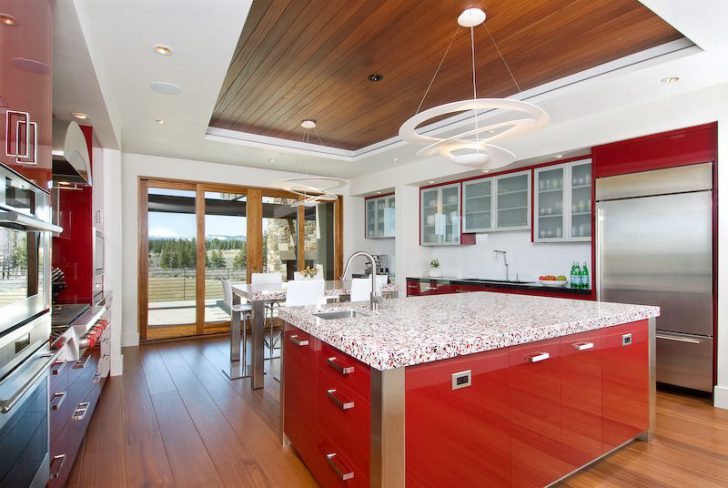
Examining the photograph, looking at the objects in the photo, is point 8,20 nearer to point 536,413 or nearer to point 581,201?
point 536,413

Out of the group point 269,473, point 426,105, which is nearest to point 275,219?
point 426,105

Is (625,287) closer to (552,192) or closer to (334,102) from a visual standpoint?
(552,192)

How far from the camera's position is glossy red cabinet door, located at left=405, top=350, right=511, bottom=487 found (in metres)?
1.45

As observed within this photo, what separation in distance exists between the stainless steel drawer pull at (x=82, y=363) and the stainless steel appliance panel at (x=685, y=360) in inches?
171

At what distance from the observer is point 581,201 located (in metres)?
4.27

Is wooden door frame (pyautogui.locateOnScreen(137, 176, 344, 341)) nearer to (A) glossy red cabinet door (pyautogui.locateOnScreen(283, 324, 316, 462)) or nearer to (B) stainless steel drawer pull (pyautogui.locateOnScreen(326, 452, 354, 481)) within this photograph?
(A) glossy red cabinet door (pyautogui.locateOnScreen(283, 324, 316, 462))

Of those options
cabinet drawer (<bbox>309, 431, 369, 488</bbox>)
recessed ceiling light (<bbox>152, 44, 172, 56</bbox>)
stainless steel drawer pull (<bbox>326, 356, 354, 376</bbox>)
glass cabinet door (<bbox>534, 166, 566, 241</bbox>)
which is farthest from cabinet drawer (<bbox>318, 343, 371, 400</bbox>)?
glass cabinet door (<bbox>534, 166, 566, 241</bbox>)

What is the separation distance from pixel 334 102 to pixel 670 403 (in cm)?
395

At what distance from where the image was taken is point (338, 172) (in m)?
6.73

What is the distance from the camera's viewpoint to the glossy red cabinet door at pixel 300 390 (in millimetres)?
1997

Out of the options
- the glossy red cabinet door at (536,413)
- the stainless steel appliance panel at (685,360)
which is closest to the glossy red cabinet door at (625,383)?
the glossy red cabinet door at (536,413)

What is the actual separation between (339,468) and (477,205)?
437 centimetres

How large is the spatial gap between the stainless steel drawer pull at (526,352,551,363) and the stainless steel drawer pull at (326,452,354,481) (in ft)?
2.97

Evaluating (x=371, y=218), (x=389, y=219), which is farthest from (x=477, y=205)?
(x=371, y=218)
